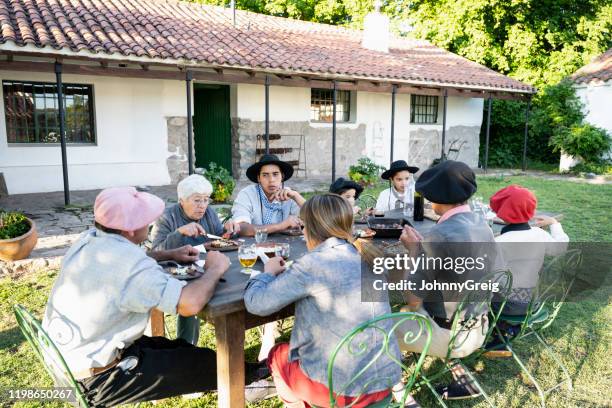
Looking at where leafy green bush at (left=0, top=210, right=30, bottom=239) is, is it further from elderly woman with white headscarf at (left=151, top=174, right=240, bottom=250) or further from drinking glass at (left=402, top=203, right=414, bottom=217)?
drinking glass at (left=402, top=203, right=414, bottom=217)

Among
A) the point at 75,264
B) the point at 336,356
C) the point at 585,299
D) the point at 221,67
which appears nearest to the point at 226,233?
the point at 75,264

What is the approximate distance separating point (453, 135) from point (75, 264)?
1529cm

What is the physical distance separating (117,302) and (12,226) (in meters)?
3.92

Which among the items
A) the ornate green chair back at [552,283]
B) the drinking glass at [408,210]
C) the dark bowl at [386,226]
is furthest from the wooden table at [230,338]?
the drinking glass at [408,210]

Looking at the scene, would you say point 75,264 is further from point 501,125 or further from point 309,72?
point 501,125

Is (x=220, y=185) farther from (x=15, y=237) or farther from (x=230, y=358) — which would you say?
(x=230, y=358)

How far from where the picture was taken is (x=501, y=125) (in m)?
18.2

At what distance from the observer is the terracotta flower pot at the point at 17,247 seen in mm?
4941

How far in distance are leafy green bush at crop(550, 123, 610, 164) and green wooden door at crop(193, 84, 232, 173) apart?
10.3 m

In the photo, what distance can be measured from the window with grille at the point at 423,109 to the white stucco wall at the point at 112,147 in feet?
25.4

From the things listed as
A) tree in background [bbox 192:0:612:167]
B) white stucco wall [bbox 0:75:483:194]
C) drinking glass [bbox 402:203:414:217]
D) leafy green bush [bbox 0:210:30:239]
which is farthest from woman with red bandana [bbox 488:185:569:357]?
tree in background [bbox 192:0:612:167]

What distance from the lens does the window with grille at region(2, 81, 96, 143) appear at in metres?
9.15

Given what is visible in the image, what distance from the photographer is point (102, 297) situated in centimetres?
200

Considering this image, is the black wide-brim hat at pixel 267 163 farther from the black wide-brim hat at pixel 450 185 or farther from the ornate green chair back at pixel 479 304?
the ornate green chair back at pixel 479 304
